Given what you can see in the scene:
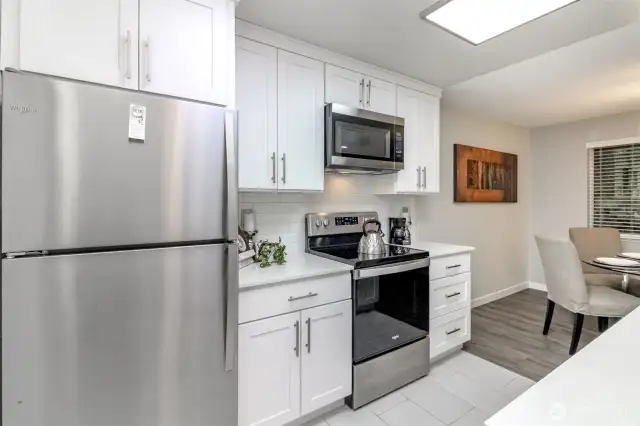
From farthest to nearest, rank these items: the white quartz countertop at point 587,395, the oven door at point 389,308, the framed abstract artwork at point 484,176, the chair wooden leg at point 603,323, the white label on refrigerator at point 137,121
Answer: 1. the framed abstract artwork at point 484,176
2. the chair wooden leg at point 603,323
3. the oven door at point 389,308
4. the white label on refrigerator at point 137,121
5. the white quartz countertop at point 587,395

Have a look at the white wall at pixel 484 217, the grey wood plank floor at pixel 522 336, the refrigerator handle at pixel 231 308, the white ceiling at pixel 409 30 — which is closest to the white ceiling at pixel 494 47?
the white ceiling at pixel 409 30

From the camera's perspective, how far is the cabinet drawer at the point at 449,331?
2.50 metres

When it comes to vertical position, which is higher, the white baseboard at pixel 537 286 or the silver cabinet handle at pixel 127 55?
the silver cabinet handle at pixel 127 55

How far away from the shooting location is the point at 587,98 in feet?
10.7

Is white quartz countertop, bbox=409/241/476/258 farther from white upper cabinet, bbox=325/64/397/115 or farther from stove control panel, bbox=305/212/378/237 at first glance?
white upper cabinet, bbox=325/64/397/115

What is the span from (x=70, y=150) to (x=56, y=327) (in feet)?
1.99

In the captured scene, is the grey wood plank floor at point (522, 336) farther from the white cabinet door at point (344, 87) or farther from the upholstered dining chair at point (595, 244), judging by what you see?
the white cabinet door at point (344, 87)

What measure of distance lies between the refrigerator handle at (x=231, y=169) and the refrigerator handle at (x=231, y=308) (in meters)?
0.09

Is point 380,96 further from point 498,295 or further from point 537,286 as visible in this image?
point 537,286

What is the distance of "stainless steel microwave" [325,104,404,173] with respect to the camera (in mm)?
2188

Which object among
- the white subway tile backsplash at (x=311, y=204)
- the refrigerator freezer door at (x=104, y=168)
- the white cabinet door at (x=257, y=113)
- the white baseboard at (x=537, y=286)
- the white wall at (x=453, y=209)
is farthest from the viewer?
the white baseboard at (x=537, y=286)

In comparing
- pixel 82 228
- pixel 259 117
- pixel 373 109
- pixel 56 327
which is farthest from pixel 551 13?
pixel 56 327

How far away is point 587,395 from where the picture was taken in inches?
26.4

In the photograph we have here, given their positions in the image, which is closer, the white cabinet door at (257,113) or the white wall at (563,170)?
the white cabinet door at (257,113)
